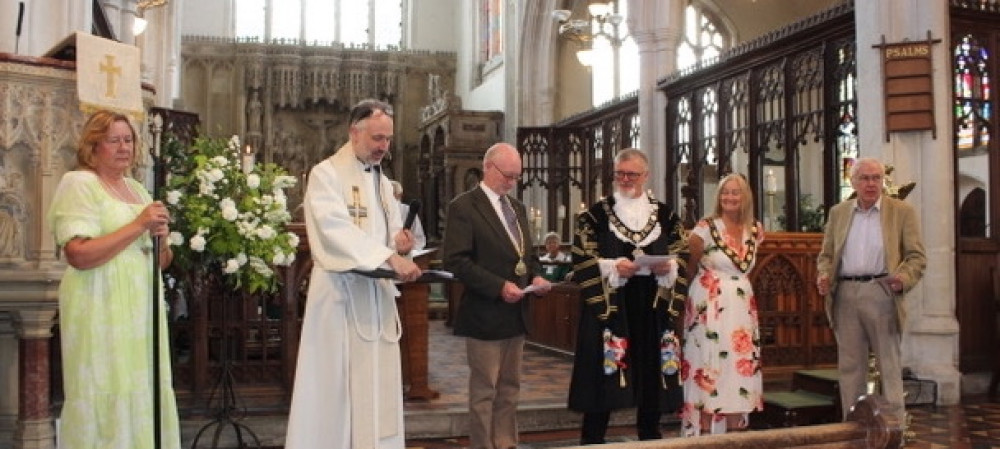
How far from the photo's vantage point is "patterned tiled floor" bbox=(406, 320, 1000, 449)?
17.6 ft

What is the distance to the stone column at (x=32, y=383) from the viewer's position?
3.98 m

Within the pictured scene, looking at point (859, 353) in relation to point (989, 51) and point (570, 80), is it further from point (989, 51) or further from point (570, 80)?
point (570, 80)

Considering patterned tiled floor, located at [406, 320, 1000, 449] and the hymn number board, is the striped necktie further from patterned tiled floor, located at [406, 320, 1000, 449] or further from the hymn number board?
the hymn number board

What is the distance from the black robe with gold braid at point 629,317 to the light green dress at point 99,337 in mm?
1999

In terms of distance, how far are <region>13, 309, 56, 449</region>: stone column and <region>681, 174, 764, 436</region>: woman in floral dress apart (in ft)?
9.54

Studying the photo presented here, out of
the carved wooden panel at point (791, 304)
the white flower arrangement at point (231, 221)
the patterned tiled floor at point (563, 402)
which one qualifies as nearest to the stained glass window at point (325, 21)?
the patterned tiled floor at point (563, 402)

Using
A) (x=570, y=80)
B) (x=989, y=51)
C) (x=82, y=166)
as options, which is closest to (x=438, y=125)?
(x=570, y=80)

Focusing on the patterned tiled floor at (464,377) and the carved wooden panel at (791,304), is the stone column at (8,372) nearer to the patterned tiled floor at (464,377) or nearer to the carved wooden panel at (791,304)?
the patterned tiled floor at (464,377)

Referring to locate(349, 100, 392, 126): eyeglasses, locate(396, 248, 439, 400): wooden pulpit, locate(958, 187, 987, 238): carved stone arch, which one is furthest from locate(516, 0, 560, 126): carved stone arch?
locate(349, 100, 392, 126): eyeglasses

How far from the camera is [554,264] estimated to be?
940cm

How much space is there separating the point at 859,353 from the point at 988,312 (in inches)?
127

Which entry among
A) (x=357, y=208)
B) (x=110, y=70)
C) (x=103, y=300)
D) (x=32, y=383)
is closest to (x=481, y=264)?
(x=357, y=208)

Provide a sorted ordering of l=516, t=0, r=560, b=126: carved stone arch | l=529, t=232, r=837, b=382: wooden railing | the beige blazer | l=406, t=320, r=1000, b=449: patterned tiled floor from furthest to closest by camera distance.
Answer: l=516, t=0, r=560, b=126: carved stone arch
l=529, t=232, r=837, b=382: wooden railing
l=406, t=320, r=1000, b=449: patterned tiled floor
the beige blazer

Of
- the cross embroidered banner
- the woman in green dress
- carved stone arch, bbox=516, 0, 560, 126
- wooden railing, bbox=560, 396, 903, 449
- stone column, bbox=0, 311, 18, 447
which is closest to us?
wooden railing, bbox=560, 396, 903, 449
